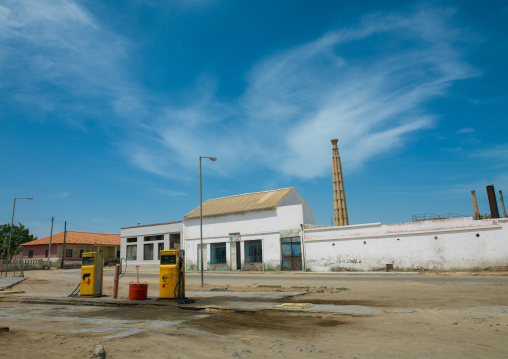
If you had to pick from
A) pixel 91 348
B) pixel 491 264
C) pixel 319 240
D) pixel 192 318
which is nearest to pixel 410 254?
pixel 491 264

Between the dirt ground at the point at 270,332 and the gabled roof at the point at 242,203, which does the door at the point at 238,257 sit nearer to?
the gabled roof at the point at 242,203

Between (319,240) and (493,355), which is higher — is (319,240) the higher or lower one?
the higher one

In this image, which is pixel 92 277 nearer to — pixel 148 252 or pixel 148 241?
pixel 148 241

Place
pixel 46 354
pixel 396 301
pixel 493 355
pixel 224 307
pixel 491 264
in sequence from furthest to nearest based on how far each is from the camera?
1. pixel 491 264
2. pixel 396 301
3. pixel 224 307
4. pixel 46 354
5. pixel 493 355

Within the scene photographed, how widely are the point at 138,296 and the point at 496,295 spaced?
41.9 feet

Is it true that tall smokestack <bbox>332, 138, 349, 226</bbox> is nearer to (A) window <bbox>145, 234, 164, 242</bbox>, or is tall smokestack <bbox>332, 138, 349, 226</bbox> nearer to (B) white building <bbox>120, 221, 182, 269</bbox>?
(B) white building <bbox>120, 221, 182, 269</bbox>

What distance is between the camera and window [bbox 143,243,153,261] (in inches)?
2004

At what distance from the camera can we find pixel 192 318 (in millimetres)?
9219

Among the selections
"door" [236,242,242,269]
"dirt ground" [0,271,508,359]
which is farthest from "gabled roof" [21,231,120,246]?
"dirt ground" [0,271,508,359]

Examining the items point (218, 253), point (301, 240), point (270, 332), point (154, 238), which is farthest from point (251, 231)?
point (270, 332)

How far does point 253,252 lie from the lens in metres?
Answer: 39.4

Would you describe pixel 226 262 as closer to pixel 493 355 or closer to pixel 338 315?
pixel 338 315

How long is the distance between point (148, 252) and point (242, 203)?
58.2 feet

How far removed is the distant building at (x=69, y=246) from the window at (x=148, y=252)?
14591 millimetres
